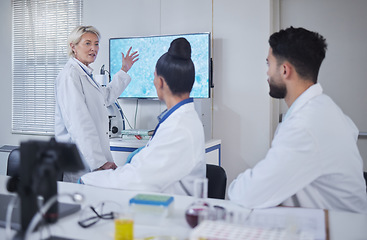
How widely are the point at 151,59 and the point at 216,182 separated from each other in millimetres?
1916

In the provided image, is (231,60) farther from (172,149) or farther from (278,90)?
(172,149)

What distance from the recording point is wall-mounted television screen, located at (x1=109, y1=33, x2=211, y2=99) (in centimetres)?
320

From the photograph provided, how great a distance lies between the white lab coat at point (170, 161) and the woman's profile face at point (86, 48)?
1214 millimetres

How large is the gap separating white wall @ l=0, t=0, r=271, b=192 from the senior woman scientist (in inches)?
33.1

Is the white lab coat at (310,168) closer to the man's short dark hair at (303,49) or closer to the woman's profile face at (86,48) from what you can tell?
the man's short dark hair at (303,49)

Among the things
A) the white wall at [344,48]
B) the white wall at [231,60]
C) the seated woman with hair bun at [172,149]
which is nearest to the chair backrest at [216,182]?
the seated woman with hair bun at [172,149]

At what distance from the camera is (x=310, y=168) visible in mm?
1275

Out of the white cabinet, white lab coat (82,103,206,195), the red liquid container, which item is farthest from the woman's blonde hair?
the red liquid container

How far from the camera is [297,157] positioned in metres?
1.26

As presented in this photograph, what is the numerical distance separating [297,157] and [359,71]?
2.32 metres

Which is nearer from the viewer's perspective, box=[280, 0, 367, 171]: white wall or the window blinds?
box=[280, 0, 367, 171]: white wall

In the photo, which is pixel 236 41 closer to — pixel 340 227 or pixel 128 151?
pixel 128 151

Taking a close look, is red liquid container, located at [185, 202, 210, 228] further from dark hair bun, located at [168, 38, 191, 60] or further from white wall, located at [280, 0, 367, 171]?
white wall, located at [280, 0, 367, 171]

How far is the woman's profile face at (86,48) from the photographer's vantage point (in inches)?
101
